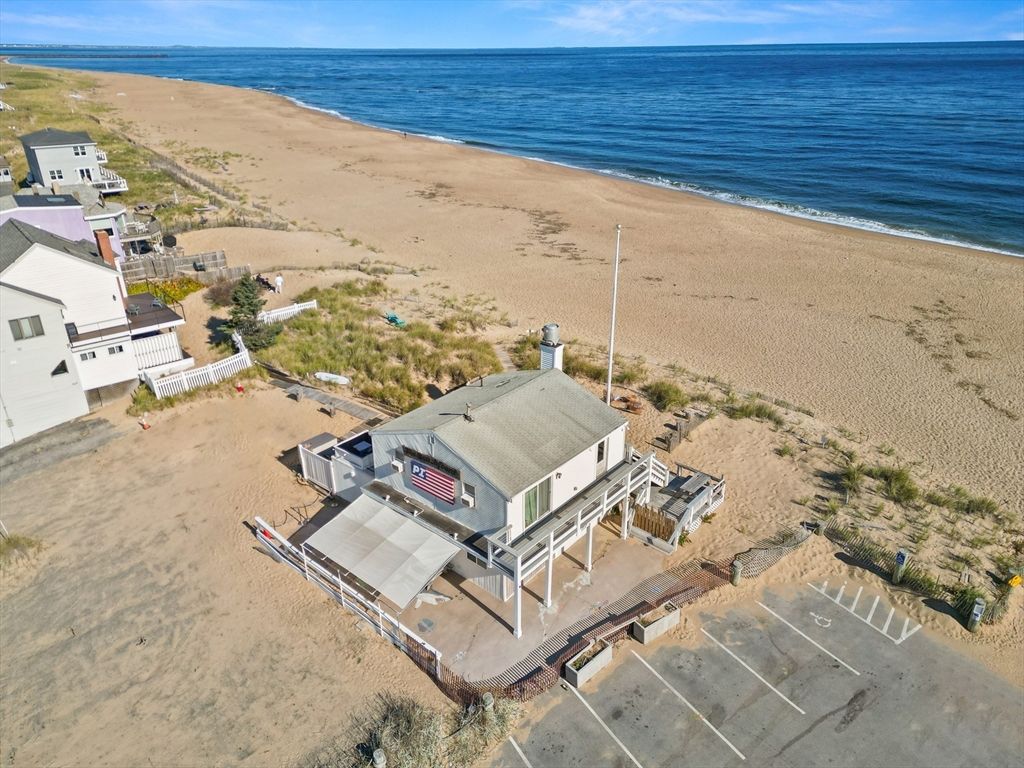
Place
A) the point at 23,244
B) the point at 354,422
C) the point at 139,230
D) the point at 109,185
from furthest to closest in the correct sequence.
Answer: the point at 109,185
the point at 139,230
the point at 354,422
the point at 23,244

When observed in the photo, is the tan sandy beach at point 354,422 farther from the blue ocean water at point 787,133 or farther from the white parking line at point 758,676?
the blue ocean water at point 787,133

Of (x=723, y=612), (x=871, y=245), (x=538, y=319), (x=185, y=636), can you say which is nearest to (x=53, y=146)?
(x=538, y=319)

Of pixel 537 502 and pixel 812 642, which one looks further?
pixel 537 502

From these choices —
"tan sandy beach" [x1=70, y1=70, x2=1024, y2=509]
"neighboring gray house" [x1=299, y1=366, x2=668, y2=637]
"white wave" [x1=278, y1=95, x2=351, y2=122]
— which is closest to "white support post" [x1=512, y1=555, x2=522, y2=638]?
"neighboring gray house" [x1=299, y1=366, x2=668, y2=637]

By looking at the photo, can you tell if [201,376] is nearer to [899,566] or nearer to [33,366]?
[33,366]

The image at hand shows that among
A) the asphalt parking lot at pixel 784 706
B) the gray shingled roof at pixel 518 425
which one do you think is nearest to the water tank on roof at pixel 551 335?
the gray shingled roof at pixel 518 425

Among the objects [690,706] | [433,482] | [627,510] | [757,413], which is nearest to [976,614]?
[690,706]

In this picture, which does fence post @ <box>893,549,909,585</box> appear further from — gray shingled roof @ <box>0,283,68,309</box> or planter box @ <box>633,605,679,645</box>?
gray shingled roof @ <box>0,283,68,309</box>
